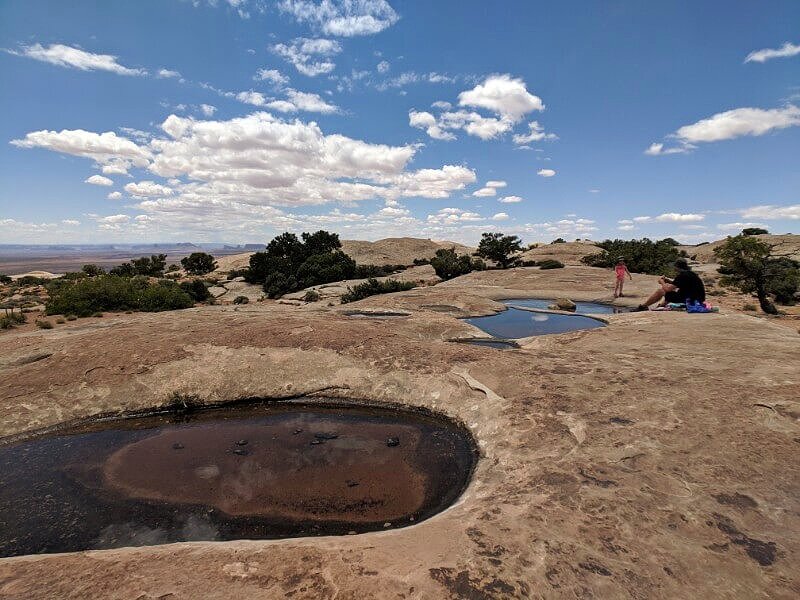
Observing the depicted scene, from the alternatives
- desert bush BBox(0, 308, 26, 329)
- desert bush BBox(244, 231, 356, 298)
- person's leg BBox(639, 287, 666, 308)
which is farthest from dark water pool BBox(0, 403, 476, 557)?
desert bush BBox(244, 231, 356, 298)

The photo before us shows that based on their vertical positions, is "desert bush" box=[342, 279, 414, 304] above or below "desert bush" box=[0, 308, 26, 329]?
above

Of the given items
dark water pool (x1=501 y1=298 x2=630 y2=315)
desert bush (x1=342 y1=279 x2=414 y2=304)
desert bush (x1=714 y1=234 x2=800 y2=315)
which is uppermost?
desert bush (x1=714 y1=234 x2=800 y2=315)

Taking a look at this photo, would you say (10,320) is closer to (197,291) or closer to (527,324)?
(197,291)

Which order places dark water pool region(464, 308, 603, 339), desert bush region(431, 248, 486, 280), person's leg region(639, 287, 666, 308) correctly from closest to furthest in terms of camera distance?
1. dark water pool region(464, 308, 603, 339)
2. person's leg region(639, 287, 666, 308)
3. desert bush region(431, 248, 486, 280)

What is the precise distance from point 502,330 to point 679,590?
1364cm

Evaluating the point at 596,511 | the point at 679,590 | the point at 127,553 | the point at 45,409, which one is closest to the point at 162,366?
the point at 45,409

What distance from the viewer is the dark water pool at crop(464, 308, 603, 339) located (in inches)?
665

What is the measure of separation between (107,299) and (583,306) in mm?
30463

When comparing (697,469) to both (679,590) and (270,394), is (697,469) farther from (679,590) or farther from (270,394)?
(270,394)

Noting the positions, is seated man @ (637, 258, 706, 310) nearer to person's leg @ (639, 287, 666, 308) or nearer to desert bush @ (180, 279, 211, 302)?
person's leg @ (639, 287, 666, 308)

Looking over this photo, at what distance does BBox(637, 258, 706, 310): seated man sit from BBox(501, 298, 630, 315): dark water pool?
12.0 ft

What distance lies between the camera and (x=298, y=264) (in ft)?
166

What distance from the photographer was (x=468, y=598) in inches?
149

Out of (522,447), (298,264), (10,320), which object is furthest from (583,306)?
(298,264)
